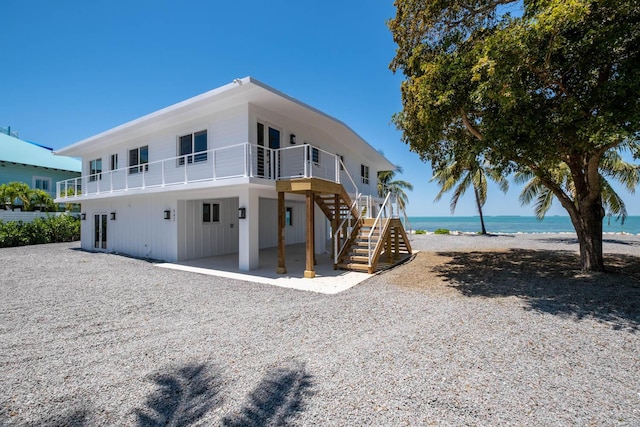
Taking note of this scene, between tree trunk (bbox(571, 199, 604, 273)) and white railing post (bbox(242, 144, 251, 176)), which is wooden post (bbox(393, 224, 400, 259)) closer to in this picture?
tree trunk (bbox(571, 199, 604, 273))

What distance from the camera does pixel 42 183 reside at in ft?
80.0

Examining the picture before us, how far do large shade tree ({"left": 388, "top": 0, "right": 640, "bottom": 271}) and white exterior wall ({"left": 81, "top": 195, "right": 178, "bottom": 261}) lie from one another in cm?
1047

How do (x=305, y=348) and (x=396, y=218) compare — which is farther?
(x=396, y=218)

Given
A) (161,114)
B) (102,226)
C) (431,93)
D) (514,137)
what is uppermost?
(161,114)

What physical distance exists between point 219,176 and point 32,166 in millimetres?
22980

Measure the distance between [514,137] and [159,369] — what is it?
8.54 meters

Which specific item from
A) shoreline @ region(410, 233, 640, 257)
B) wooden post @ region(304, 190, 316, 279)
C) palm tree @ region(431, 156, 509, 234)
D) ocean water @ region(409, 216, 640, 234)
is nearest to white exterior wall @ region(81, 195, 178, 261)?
A: wooden post @ region(304, 190, 316, 279)

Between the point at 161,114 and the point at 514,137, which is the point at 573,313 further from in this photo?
the point at 161,114

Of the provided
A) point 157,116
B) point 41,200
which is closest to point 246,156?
point 157,116

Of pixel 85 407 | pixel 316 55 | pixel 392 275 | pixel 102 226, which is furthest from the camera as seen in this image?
pixel 102 226

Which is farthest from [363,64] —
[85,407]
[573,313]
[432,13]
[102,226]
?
[102,226]

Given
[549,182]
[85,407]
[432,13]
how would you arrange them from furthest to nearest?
1. [549,182]
2. [432,13]
3. [85,407]

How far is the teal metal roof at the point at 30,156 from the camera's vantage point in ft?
75.6

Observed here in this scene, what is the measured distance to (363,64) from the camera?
14195 mm
